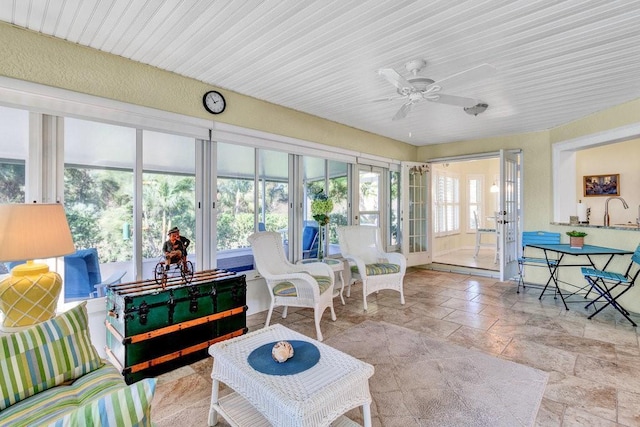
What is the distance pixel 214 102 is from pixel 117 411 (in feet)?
10.2

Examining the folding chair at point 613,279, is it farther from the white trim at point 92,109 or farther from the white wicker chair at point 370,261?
the white trim at point 92,109

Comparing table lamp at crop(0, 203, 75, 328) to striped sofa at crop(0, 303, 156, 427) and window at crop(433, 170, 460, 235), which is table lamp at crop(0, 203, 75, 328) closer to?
striped sofa at crop(0, 303, 156, 427)

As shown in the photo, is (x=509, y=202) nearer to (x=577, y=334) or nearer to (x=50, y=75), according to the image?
(x=577, y=334)

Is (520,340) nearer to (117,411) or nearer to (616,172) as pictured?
(117,411)

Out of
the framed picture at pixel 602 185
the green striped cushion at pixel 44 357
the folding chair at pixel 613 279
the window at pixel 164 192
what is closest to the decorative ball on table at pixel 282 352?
the green striped cushion at pixel 44 357

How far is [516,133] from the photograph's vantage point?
5.37 m

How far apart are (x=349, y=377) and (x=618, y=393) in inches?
79.2

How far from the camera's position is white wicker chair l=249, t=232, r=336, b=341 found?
311cm

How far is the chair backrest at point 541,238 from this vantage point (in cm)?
464

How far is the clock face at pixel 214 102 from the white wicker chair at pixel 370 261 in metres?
2.17

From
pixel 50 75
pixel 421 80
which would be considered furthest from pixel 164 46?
pixel 421 80

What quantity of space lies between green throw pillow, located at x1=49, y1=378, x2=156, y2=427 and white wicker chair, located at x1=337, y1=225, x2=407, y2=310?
3.20 metres

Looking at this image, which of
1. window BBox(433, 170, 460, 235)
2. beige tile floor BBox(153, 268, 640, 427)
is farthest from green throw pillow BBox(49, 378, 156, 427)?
window BBox(433, 170, 460, 235)

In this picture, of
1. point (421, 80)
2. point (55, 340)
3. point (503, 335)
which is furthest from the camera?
point (503, 335)
